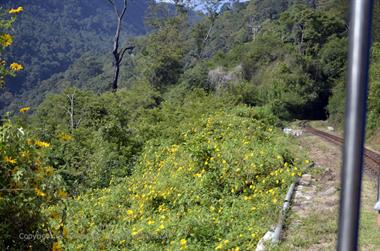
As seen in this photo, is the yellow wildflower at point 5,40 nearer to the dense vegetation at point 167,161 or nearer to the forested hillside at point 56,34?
the dense vegetation at point 167,161

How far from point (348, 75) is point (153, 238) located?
4.43 m

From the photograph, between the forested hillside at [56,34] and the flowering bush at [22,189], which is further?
the forested hillside at [56,34]

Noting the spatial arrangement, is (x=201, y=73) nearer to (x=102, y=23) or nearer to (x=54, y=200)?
(x=54, y=200)

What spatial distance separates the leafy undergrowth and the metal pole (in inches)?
128

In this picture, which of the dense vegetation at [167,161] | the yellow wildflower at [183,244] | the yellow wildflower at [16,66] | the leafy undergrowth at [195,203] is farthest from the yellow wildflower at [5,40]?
the yellow wildflower at [183,244]

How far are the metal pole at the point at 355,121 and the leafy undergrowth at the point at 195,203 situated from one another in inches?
128

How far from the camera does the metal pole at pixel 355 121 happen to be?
0.82 meters


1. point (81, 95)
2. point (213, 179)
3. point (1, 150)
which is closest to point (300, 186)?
point (213, 179)

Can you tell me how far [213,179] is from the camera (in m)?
6.96

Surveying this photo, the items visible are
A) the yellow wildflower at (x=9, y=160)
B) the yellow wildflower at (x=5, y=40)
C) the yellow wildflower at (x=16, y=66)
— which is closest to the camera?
the yellow wildflower at (x=9, y=160)

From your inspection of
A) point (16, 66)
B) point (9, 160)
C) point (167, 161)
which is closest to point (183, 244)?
point (9, 160)

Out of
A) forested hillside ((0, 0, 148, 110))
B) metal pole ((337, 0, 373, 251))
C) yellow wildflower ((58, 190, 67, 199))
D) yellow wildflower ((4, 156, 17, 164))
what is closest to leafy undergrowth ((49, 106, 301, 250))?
yellow wildflower ((58, 190, 67, 199))

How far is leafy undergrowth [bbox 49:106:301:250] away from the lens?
489 centimetres

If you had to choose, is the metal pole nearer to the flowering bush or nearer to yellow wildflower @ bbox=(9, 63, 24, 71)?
the flowering bush
